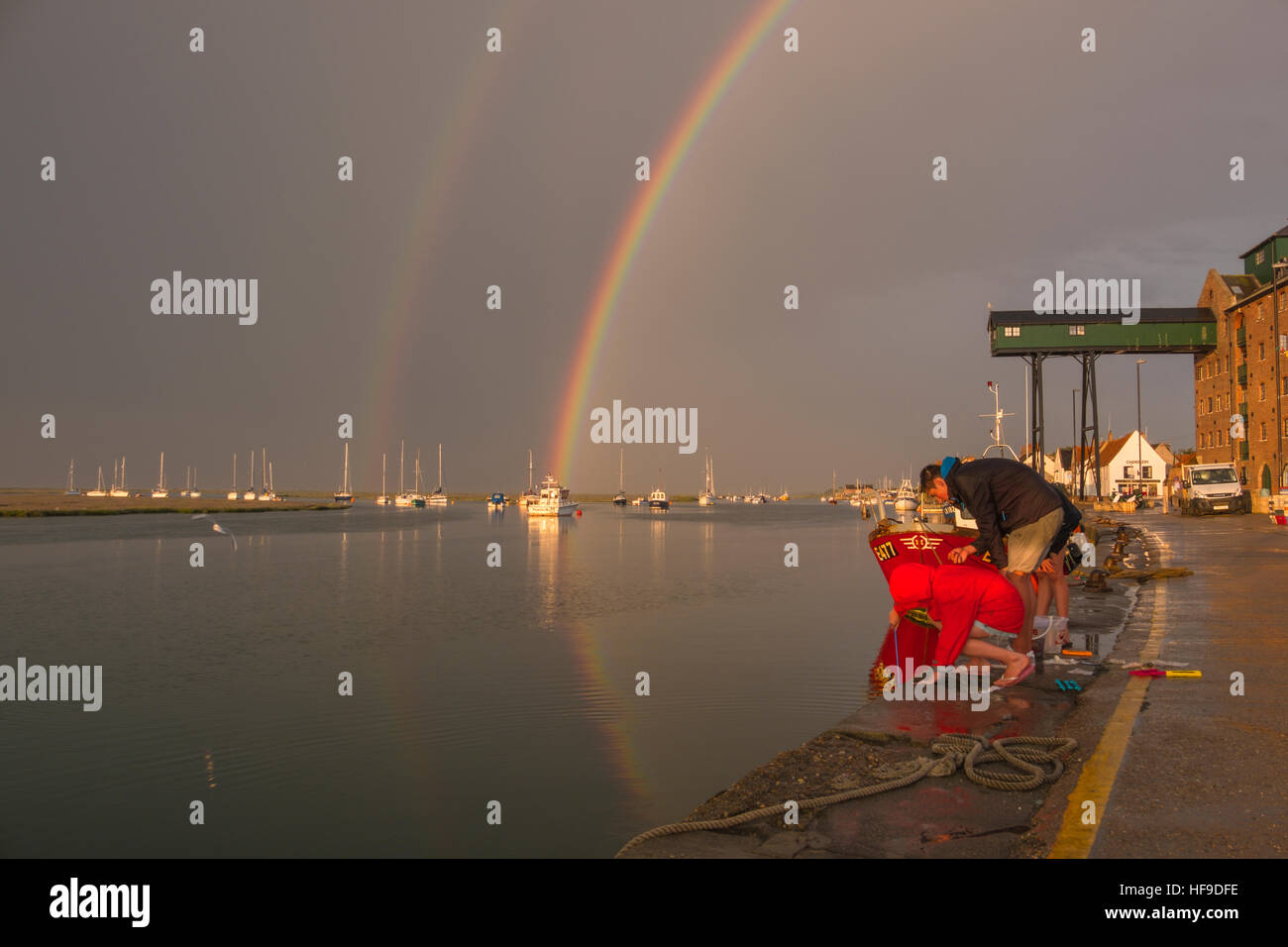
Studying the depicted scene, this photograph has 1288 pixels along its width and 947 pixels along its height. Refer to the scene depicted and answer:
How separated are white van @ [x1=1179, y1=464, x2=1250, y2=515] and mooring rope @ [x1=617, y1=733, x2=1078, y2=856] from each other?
1997 inches

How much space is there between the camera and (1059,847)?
4441 millimetres

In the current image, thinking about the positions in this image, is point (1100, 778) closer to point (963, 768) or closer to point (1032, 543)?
point (963, 768)

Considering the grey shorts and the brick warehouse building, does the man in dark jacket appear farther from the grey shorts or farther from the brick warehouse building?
the brick warehouse building

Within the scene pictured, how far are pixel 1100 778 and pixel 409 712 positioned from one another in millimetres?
9510

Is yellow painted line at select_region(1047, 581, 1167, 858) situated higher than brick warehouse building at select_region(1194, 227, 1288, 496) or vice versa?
brick warehouse building at select_region(1194, 227, 1288, 496)

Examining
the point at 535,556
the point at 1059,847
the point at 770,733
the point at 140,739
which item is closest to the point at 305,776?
the point at 140,739

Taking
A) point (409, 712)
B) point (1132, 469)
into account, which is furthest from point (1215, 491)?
point (1132, 469)

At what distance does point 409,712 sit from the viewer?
12602 mm

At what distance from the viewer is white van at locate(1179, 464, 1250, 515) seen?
48.7 meters

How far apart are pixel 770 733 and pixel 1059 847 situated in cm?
643

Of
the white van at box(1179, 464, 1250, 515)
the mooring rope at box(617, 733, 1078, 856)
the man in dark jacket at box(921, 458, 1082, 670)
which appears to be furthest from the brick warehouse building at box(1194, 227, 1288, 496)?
the mooring rope at box(617, 733, 1078, 856)

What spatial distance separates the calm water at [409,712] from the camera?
8031 millimetres
